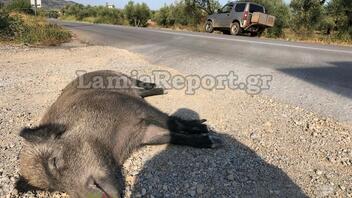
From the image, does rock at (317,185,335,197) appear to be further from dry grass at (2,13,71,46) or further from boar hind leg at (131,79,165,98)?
dry grass at (2,13,71,46)

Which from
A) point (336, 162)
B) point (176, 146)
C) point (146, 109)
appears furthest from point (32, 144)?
point (336, 162)

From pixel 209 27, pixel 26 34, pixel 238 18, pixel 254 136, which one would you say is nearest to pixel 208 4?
pixel 209 27

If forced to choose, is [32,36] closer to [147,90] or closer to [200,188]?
[147,90]

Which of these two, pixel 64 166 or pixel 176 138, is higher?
pixel 64 166

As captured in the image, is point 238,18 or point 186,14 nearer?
point 238,18

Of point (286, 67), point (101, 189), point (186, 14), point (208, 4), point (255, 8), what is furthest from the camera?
point (208, 4)

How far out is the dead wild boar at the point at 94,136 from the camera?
289 centimetres

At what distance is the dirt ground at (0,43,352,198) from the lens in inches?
135

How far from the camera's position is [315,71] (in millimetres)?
8086

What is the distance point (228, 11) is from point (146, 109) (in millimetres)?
18230

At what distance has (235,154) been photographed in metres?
4.06

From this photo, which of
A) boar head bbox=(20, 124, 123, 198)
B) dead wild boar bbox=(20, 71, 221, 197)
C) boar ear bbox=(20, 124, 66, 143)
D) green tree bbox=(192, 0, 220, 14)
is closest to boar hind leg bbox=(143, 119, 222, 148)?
dead wild boar bbox=(20, 71, 221, 197)

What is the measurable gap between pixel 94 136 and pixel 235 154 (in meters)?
1.51

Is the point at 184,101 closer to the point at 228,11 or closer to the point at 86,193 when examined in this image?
the point at 86,193
